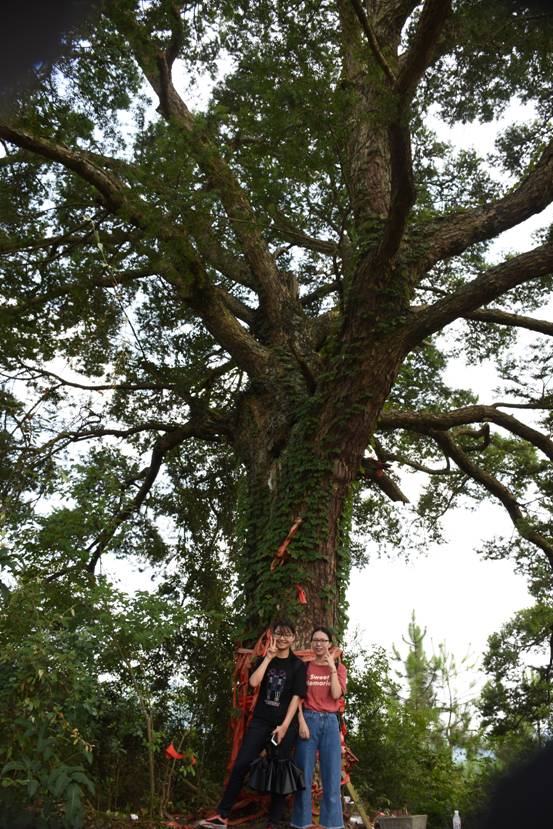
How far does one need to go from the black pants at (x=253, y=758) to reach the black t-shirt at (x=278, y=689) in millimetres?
92

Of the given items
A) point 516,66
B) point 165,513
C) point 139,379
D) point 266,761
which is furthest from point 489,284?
point 165,513

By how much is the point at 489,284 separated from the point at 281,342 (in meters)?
3.08

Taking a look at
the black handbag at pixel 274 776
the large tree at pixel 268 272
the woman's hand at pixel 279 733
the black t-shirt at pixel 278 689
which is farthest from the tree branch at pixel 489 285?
the black handbag at pixel 274 776

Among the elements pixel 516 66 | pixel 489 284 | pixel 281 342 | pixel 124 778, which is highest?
pixel 516 66

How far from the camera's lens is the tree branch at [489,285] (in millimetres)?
6285

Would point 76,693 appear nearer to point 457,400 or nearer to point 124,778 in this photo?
point 124,778

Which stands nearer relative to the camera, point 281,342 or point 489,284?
point 489,284

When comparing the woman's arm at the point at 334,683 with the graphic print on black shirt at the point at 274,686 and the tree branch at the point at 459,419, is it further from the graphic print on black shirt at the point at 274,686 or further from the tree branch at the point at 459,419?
the tree branch at the point at 459,419

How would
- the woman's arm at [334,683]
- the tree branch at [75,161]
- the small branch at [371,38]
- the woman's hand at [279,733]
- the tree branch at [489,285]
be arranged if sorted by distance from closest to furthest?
the small branch at [371,38]
the woman's hand at [279,733]
the woman's arm at [334,683]
the tree branch at [489,285]
the tree branch at [75,161]

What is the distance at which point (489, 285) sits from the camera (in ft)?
20.5

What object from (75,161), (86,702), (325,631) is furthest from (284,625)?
(75,161)

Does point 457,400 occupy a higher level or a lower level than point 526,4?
higher

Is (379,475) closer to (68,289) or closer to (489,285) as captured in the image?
(489,285)

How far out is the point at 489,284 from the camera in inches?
246
